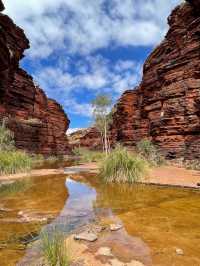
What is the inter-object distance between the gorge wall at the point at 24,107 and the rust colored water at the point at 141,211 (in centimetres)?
2651

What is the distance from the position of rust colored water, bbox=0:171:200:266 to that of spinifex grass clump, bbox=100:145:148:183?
163cm

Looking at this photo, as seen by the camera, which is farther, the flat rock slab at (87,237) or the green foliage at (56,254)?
the flat rock slab at (87,237)

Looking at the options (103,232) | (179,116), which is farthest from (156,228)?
(179,116)

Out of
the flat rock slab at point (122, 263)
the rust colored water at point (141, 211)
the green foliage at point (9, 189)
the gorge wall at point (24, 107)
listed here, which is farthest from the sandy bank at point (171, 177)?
the gorge wall at point (24, 107)

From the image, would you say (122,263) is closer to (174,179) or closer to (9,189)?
(9,189)

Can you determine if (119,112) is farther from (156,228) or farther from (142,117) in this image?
(156,228)

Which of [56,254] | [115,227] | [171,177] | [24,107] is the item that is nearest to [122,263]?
[56,254]

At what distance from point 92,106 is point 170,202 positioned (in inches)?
1646

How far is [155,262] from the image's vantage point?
192 inches

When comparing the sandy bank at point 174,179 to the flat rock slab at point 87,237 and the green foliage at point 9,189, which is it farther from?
the flat rock slab at point 87,237

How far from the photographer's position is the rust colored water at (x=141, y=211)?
5430 mm

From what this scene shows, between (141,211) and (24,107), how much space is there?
4595 centimetres

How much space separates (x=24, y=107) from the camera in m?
51.5

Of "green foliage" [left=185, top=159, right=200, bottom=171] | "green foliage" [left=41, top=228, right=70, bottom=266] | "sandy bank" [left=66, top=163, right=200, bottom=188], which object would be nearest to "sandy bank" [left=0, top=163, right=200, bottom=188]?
"sandy bank" [left=66, top=163, right=200, bottom=188]
